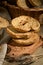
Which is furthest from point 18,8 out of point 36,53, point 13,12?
point 36,53

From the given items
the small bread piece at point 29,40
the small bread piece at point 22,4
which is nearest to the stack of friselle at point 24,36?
the small bread piece at point 29,40

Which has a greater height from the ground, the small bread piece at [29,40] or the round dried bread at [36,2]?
the round dried bread at [36,2]

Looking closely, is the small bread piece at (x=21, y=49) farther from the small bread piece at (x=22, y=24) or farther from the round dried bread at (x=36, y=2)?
the round dried bread at (x=36, y=2)

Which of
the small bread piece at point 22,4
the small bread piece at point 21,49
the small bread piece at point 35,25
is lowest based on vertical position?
the small bread piece at point 21,49

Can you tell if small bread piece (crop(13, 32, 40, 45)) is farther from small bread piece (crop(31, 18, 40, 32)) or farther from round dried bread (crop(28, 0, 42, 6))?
round dried bread (crop(28, 0, 42, 6))

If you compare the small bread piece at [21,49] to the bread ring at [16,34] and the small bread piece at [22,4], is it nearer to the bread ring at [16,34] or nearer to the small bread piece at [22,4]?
the bread ring at [16,34]

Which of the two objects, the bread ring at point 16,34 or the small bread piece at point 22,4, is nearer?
the bread ring at point 16,34

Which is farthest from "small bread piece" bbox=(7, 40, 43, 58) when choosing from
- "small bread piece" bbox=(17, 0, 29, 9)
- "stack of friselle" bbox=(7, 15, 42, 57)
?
"small bread piece" bbox=(17, 0, 29, 9)
